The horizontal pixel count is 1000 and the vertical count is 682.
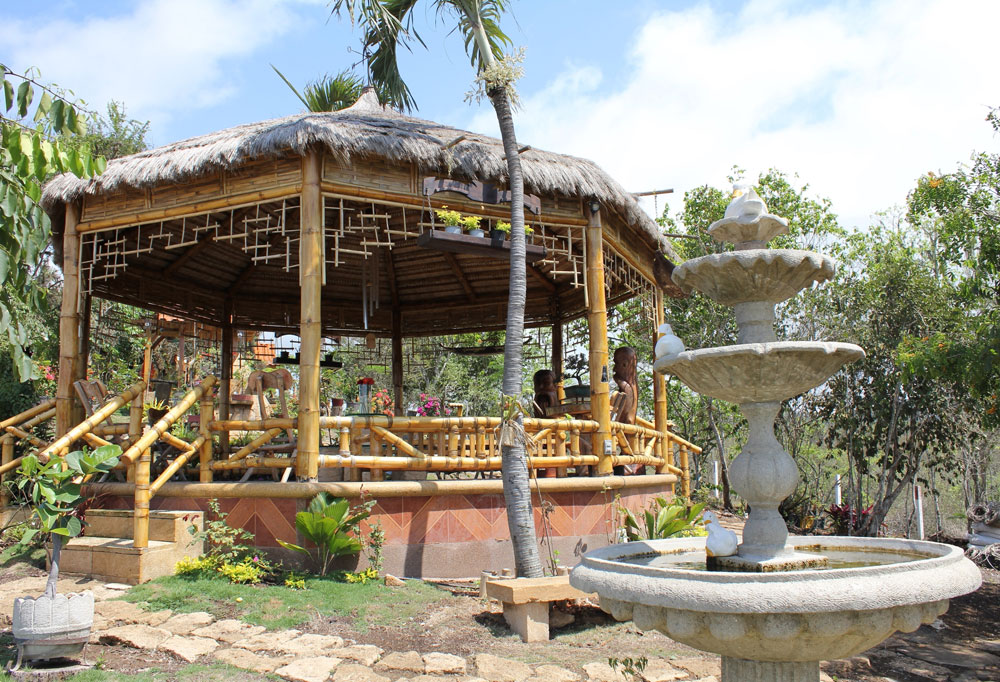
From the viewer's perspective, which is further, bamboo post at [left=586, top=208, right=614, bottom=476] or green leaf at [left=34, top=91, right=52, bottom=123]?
bamboo post at [left=586, top=208, right=614, bottom=476]

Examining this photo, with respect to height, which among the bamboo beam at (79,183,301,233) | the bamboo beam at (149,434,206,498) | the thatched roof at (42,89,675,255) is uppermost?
the thatched roof at (42,89,675,255)

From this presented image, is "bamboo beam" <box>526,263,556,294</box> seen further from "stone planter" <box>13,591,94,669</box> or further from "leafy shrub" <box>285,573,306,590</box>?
"stone planter" <box>13,591,94,669</box>

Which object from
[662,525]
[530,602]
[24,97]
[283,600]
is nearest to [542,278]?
[662,525]

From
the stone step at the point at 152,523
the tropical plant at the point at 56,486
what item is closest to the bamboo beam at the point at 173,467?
the stone step at the point at 152,523

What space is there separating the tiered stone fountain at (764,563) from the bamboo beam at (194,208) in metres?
5.55

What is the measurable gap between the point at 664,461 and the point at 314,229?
20.1ft

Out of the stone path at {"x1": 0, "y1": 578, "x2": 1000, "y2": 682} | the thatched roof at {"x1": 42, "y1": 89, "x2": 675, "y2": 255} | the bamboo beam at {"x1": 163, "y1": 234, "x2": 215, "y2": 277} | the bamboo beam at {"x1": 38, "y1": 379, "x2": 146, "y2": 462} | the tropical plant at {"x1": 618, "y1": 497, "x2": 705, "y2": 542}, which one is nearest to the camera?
the stone path at {"x1": 0, "y1": 578, "x2": 1000, "y2": 682}

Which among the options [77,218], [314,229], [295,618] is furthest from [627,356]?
[77,218]

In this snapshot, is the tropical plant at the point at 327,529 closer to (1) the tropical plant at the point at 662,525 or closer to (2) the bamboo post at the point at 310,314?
(2) the bamboo post at the point at 310,314

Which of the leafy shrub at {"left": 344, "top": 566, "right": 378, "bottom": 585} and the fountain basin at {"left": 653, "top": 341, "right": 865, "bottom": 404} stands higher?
the fountain basin at {"left": 653, "top": 341, "right": 865, "bottom": 404}

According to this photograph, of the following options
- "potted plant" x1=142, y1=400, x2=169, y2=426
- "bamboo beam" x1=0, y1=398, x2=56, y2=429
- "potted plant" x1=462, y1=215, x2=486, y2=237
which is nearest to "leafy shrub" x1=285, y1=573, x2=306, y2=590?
"potted plant" x1=142, y1=400, x2=169, y2=426

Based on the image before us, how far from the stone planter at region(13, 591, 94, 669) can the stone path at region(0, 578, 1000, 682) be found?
0.59 m

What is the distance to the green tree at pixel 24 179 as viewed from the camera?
3391 mm

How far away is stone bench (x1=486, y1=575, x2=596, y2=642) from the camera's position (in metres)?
6.24
